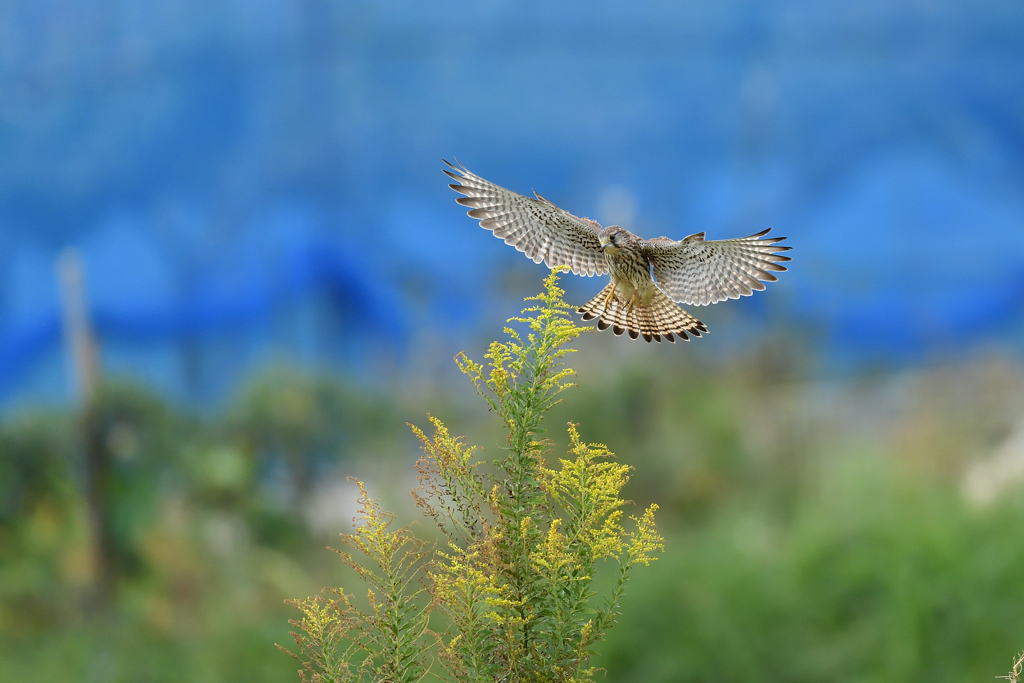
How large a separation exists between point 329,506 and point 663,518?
14.1 feet

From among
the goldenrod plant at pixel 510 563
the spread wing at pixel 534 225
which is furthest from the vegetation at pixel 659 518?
the goldenrod plant at pixel 510 563

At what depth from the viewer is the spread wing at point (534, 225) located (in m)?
3.83

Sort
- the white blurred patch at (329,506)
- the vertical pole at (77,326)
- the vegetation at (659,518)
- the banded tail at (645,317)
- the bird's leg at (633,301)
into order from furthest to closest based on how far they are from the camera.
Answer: the white blurred patch at (329,506) < the vertical pole at (77,326) < the vegetation at (659,518) < the bird's leg at (633,301) < the banded tail at (645,317)

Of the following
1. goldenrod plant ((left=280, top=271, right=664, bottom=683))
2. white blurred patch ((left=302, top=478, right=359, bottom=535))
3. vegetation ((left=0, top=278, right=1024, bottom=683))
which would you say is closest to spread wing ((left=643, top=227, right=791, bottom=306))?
goldenrod plant ((left=280, top=271, right=664, bottom=683))

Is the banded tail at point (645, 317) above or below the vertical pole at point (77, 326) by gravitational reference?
below

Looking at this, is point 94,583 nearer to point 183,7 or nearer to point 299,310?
point 299,310

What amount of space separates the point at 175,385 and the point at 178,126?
3270mm

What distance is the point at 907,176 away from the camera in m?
13.5

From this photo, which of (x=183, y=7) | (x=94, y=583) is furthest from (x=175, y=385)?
(x=183, y=7)

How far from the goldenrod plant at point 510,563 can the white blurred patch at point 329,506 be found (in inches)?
392

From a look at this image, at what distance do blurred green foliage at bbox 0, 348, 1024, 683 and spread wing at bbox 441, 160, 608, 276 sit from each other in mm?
7469

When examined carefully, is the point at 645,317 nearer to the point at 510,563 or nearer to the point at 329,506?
the point at 510,563

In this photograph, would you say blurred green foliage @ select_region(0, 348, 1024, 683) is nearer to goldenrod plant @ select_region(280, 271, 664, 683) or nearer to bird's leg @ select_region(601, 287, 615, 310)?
bird's leg @ select_region(601, 287, 615, 310)

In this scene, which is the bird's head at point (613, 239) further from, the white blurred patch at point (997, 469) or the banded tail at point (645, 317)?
the white blurred patch at point (997, 469)
